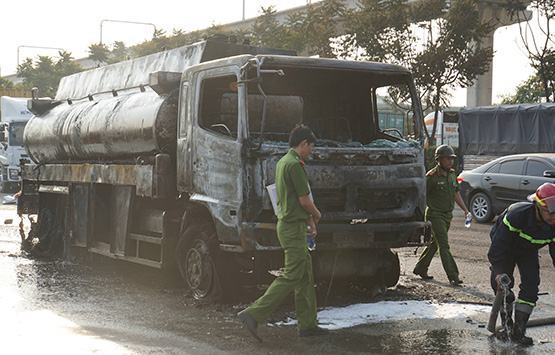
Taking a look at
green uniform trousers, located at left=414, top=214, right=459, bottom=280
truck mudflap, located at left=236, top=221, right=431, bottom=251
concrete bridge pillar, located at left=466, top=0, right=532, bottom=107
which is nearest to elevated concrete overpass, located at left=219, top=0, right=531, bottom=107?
concrete bridge pillar, located at left=466, top=0, right=532, bottom=107

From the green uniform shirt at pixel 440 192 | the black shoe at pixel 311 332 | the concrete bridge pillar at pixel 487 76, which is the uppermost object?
the concrete bridge pillar at pixel 487 76

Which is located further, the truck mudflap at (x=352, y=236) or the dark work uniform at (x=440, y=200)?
the dark work uniform at (x=440, y=200)

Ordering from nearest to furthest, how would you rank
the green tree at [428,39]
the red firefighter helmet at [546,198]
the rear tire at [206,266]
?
the red firefighter helmet at [546,198] < the rear tire at [206,266] < the green tree at [428,39]

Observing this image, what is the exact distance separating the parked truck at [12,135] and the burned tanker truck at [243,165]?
62.7 ft

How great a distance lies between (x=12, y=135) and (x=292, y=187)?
24099 millimetres

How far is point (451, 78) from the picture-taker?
28109 mm

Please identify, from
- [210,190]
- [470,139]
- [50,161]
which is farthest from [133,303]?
[470,139]

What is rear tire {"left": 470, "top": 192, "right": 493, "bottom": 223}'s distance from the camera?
18.6m

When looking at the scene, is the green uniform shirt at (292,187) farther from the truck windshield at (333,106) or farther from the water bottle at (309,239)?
the truck windshield at (333,106)

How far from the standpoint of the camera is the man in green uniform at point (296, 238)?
23.4ft

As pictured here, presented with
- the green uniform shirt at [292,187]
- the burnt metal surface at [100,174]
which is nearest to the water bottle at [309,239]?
the green uniform shirt at [292,187]

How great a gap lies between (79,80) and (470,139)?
1579 cm

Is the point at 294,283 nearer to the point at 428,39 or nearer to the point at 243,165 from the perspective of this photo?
the point at 243,165

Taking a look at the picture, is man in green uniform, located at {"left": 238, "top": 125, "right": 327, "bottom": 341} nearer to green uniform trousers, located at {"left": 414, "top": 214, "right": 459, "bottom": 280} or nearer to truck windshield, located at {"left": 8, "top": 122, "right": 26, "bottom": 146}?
green uniform trousers, located at {"left": 414, "top": 214, "right": 459, "bottom": 280}
